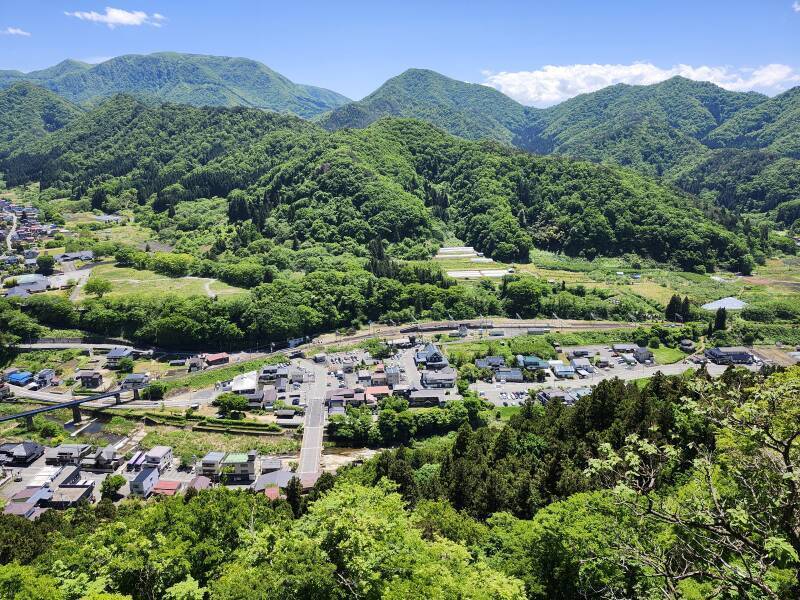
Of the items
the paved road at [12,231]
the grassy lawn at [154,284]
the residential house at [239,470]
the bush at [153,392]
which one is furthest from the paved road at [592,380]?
the paved road at [12,231]

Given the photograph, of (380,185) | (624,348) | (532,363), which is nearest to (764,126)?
(380,185)

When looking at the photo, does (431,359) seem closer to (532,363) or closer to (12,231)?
(532,363)

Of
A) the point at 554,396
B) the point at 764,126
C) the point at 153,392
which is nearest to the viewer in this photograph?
the point at 554,396

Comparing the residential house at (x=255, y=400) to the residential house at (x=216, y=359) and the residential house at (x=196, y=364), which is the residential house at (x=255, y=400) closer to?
the residential house at (x=216, y=359)

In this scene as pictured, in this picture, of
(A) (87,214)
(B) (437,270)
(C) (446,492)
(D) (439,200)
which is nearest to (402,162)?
(D) (439,200)

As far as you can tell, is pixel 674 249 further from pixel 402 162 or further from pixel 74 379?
pixel 74 379
